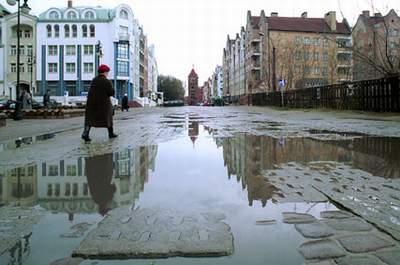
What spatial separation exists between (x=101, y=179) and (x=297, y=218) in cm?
308

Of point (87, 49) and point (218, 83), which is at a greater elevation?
point (218, 83)

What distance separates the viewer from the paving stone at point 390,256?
296 cm

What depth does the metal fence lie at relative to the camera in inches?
929

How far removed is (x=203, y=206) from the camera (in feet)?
15.0

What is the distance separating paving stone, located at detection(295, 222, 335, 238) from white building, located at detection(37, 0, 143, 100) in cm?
7031

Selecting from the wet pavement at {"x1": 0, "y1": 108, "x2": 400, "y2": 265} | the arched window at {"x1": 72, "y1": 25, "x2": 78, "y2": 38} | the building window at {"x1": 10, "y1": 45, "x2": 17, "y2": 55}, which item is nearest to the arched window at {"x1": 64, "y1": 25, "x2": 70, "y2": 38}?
the arched window at {"x1": 72, "y1": 25, "x2": 78, "y2": 38}

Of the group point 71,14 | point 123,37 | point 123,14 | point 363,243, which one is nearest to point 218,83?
point 123,14

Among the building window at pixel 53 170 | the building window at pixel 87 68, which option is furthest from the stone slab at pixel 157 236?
the building window at pixel 87 68

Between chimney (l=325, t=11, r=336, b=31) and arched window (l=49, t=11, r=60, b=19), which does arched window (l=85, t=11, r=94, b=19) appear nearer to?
arched window (l=49, t=11, r=60, b=19)

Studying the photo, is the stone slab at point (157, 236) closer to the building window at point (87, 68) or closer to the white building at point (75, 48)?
the white building at point (75, 48)

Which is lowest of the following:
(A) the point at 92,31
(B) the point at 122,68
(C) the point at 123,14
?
(B) the point at 122,68

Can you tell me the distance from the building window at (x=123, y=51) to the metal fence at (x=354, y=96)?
39107 millimetres

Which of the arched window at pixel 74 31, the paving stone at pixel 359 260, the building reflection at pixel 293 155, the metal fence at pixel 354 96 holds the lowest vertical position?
A: the paving stone at pixel 359 260

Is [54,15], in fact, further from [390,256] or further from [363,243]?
[390,256]
